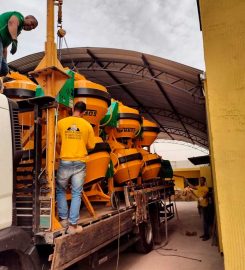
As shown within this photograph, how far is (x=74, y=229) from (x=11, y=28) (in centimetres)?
244

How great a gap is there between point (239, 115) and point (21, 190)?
236cm

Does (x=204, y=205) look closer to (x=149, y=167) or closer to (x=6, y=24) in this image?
(x=149, y=167)

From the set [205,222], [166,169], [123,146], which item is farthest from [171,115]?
[123,146]

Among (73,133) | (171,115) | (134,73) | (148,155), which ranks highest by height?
(134,73)

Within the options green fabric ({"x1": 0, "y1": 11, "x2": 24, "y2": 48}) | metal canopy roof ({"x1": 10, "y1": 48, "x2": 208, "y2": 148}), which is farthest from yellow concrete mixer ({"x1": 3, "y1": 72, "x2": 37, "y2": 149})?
metal canopy roof ({"x1": 10, "y1": 48, "x2": 208, "y2": 148})

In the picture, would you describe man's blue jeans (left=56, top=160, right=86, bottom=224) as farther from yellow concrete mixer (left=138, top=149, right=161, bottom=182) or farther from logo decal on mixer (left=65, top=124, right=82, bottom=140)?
yellow concrete mixer (left=138, top=149, right=161, bottom=182)

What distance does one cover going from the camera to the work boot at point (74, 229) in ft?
11.2

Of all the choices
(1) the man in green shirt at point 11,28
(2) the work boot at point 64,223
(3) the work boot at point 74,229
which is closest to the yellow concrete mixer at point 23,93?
(1) the man in green shirt at point 11,28

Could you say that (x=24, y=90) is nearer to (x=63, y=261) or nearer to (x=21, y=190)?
(x=21, y=190)

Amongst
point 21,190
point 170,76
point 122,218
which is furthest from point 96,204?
point 170,76

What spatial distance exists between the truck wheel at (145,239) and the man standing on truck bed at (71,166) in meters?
3.31

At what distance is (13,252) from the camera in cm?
278

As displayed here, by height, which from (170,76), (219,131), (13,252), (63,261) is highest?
(170,76)

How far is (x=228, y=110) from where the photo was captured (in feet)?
9.28
